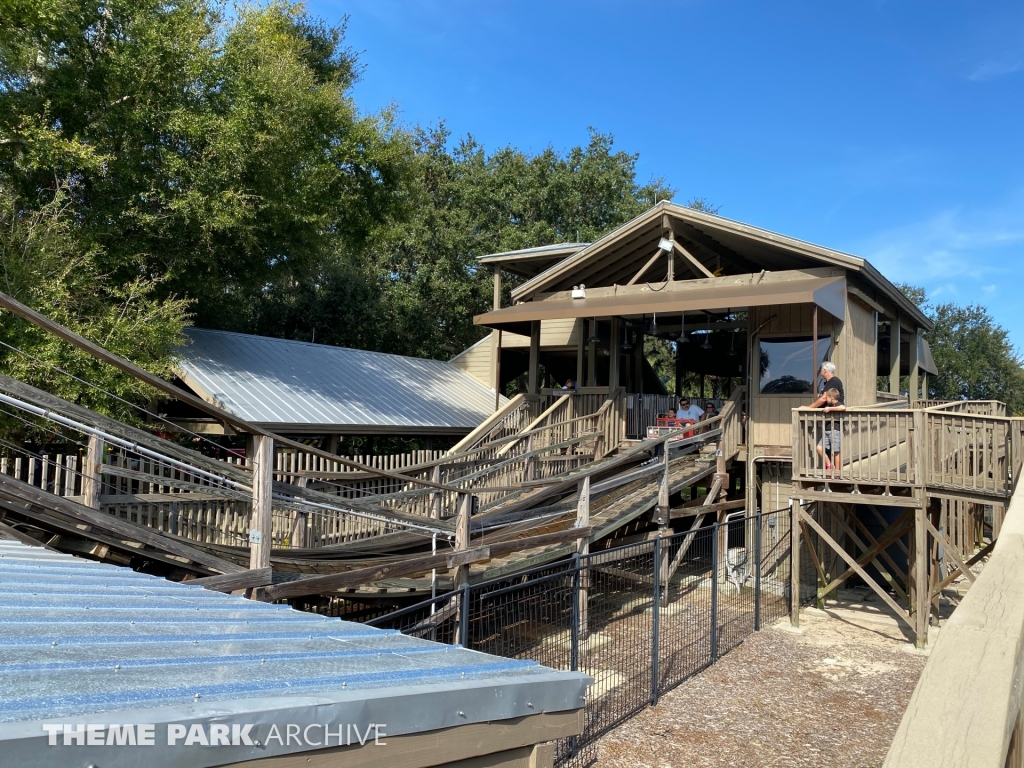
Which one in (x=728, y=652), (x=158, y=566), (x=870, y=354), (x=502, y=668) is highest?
(x=870, y=354)

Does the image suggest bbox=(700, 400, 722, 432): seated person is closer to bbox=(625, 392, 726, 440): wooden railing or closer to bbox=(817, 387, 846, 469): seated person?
bbox=(625, 392, 726, 440): wooden railing

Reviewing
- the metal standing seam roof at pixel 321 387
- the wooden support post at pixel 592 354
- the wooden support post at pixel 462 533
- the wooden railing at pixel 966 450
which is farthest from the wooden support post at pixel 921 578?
the metal standing seam roof at pixel 321 387

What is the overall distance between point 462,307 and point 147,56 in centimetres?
1884

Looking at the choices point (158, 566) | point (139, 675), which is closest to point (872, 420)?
point (158, 566)

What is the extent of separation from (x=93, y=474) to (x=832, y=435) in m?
10.3

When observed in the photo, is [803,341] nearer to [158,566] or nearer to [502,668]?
[158,566]

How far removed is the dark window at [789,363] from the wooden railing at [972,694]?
13961 millimetres

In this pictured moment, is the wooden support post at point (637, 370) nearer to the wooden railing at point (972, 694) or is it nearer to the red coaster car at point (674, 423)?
the red coaster car at point (674, 423)

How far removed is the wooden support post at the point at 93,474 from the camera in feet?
25.6

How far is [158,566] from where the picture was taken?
7.13 metres

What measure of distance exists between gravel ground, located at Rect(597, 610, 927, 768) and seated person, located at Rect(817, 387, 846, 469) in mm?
2777

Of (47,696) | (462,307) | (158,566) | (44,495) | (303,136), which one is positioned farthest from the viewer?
(462,307)

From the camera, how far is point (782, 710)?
856 cm

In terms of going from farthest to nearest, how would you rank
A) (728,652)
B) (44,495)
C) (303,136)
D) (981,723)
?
(303,136), (728,652), (44,495), (981,723)
